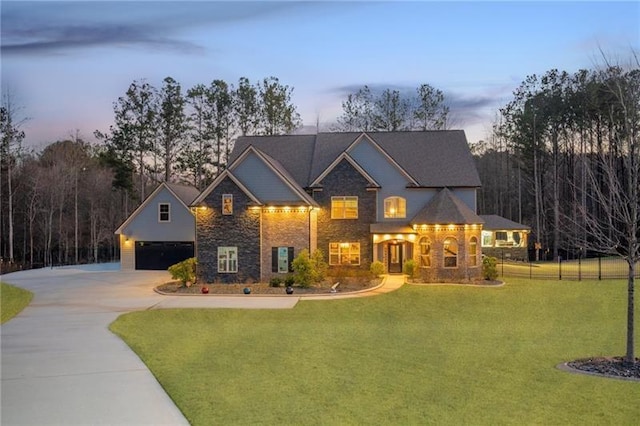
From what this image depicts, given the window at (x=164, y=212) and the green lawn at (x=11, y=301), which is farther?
the window at (x=164, y=212)

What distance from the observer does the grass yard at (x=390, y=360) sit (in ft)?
29.5

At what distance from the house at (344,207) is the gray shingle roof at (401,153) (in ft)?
0.21

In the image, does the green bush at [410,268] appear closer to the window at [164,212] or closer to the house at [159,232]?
the house at [159,232]

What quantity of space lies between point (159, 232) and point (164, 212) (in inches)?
55.1

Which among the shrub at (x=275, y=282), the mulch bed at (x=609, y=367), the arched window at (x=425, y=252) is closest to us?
the mulch bed at (x=609, y=367)

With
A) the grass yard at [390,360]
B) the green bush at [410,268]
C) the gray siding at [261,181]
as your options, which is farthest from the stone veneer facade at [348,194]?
the grass yard at [390,360]

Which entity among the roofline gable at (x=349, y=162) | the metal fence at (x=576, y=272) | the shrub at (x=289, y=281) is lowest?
the metal fence at (x=576, y=272)

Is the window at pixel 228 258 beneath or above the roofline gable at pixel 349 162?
beneath

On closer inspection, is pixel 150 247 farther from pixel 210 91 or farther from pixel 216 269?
pixel 210 91

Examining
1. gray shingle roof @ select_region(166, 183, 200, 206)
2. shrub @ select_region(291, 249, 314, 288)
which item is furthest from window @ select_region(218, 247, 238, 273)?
gray shingle roof @ select_region(166, 183, 200, 206)

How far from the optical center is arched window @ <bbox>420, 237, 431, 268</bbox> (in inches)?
1158

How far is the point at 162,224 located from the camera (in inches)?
1479

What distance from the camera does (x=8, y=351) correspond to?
13.3 metres

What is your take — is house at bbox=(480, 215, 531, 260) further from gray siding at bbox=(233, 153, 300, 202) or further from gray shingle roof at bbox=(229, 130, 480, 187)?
gray siding at bbox=(233, 153, 300, 202)
